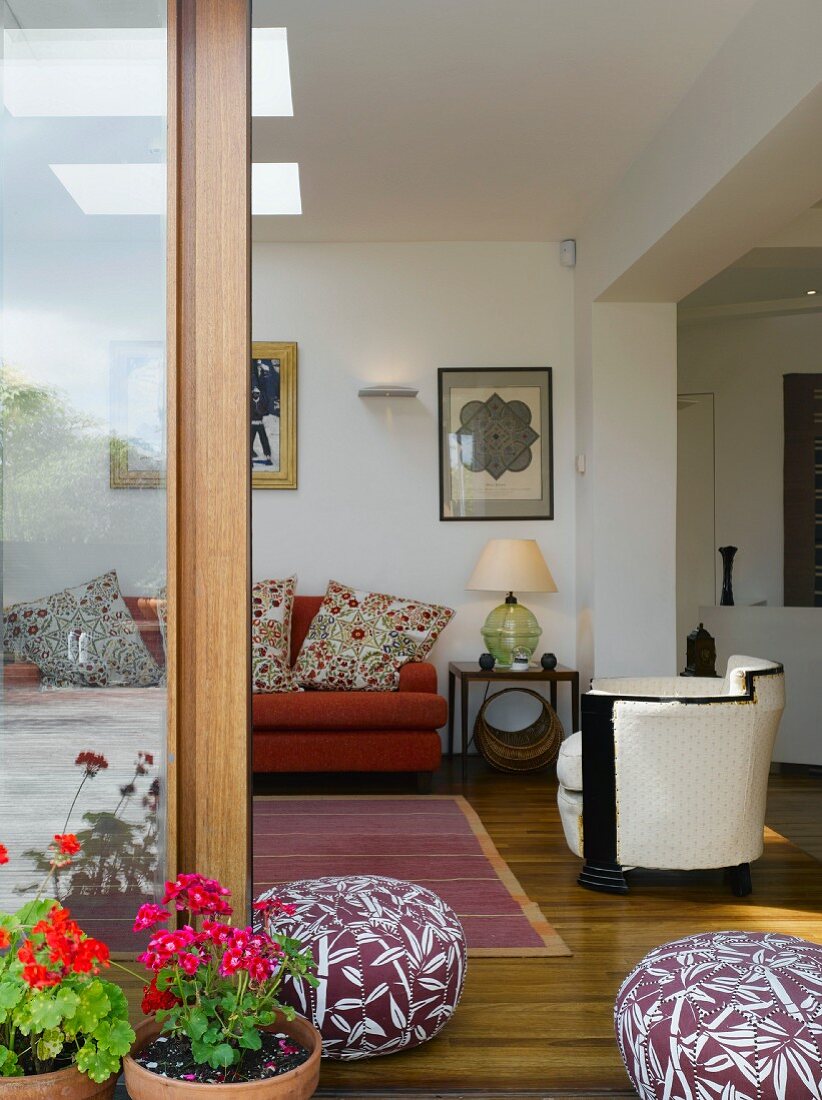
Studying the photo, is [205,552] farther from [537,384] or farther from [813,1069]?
[537,384]

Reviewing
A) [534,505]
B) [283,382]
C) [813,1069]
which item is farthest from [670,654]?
[813,1069]

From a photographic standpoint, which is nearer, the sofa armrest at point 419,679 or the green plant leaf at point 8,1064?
the green plant leaf at point 8,1064

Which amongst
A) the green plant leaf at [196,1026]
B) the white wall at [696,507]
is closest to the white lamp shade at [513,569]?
the white wall at [696,507]

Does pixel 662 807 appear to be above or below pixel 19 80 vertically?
below

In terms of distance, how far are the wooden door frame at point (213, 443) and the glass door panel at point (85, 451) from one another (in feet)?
0.15

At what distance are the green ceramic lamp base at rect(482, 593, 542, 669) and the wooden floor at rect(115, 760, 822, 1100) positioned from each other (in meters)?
0.89

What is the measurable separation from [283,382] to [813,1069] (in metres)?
4.86

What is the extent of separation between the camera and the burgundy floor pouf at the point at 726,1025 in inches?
76.2

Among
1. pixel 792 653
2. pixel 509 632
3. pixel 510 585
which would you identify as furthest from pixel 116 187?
pixel 792 653

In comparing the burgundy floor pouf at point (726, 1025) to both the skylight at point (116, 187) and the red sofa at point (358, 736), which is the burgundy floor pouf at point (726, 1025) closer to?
the skylight at point (116, 187)

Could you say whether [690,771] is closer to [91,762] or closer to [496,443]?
[91,762]

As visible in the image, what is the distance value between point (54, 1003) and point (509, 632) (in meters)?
4.41

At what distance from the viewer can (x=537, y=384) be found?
20.4ft

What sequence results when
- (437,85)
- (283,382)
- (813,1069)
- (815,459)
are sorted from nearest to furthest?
(813,1069) < (437,85) < (283,382) < (815,459)
